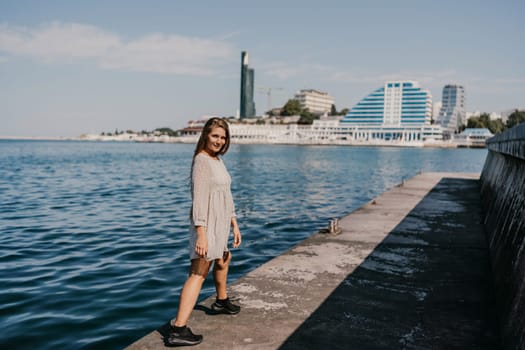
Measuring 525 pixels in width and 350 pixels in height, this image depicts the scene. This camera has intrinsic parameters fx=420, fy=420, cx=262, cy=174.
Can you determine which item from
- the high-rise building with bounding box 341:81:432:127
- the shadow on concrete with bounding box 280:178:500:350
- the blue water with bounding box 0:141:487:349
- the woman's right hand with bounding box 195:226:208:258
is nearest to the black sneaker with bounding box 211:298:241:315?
the shadow on concrete with bounding box 280:178:500:350

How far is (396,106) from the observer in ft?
563

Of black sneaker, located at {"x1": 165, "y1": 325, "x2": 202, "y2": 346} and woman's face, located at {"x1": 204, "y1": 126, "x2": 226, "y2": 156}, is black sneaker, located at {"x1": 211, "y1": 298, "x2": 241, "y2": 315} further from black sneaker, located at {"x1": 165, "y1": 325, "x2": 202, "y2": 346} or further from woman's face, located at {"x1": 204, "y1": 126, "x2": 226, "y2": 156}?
woman's face, located at {"x1": 204, "y1": 126, "x2": 226, "y2": 156}

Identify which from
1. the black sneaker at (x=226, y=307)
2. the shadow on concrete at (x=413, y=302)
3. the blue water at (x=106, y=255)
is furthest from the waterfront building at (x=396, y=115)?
the black sneaker at (x=226, y=307)

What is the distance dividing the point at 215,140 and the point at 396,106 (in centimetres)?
17894

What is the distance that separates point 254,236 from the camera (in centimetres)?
1144

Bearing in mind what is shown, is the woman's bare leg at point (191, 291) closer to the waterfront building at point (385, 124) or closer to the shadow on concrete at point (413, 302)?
the shadow on concrete at point (413, 302)

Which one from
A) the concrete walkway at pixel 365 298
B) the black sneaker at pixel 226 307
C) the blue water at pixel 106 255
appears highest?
the black sneaker at pixel 226 307

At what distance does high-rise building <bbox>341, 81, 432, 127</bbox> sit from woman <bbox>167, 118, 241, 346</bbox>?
175 meters

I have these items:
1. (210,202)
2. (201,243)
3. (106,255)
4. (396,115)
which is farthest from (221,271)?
(396,115)

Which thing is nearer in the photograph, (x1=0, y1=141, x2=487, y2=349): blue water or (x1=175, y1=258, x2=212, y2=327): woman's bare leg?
(x1=175, y1=258, x2=212, y2=327): woman's bare leg

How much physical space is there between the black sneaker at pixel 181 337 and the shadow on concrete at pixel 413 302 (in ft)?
2.53

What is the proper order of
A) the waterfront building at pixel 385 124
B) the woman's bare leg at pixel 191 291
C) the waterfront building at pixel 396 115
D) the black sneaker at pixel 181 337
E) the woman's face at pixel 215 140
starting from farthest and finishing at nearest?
the waterfront building at pixel 396 115, the waterfront building at pixel 385 124, the woman's face at pixel 215 140, the woman's bare leg at pixel 191 291, the black sneaker at pixel 181 337

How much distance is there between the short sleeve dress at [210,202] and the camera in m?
3.63

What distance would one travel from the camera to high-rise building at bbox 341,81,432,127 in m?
168
